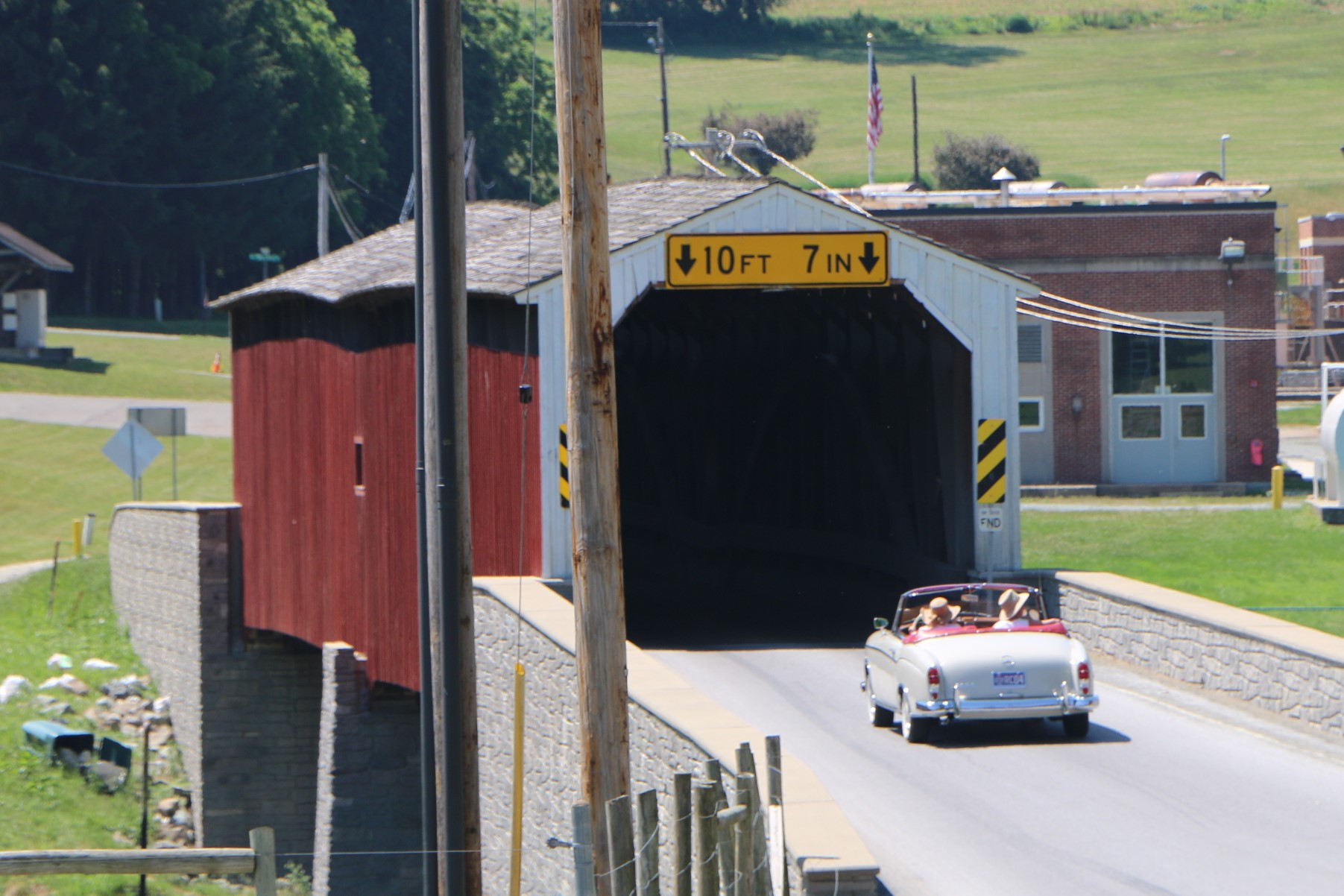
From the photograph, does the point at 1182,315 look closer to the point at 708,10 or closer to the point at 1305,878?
the point at 1305,878

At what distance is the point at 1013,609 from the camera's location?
15039 millimetres

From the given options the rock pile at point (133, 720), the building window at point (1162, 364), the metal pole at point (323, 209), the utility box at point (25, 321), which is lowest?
the rock pile at point (133, 720)

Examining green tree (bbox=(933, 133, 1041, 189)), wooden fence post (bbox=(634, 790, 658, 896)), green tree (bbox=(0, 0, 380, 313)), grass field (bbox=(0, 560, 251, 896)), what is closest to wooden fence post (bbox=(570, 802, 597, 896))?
wooden fence post (bbox=(634, 790, 658, 896))

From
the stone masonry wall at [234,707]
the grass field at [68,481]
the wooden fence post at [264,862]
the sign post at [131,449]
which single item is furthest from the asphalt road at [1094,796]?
the grass field at [68,481]

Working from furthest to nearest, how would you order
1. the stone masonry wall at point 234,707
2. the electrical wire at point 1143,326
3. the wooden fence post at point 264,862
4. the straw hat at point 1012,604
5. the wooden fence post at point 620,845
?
1. the electrical wire at point 1143,326
2. the stone masonry wall at point 234,707
3. the straw hat at point 1012,604
4. the wooden fence post at point 620,845
5. the wooden fence post at point 264,862

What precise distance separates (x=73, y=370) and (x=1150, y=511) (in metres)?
36.6

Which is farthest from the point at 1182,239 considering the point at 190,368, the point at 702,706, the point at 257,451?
the point at 190,368

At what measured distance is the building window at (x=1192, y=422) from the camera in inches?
1558

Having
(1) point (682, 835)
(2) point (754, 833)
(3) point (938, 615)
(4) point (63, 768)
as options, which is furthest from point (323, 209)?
(2) point (754, 833)

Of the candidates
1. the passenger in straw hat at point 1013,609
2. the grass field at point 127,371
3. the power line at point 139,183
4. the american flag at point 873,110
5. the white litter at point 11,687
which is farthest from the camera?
the power line at point 139,183

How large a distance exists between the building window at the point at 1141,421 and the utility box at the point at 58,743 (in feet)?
79.7

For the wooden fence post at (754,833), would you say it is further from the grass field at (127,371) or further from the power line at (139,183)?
the power line at (139,183)

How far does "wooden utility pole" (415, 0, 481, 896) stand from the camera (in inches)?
467

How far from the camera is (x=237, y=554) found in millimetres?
26719
